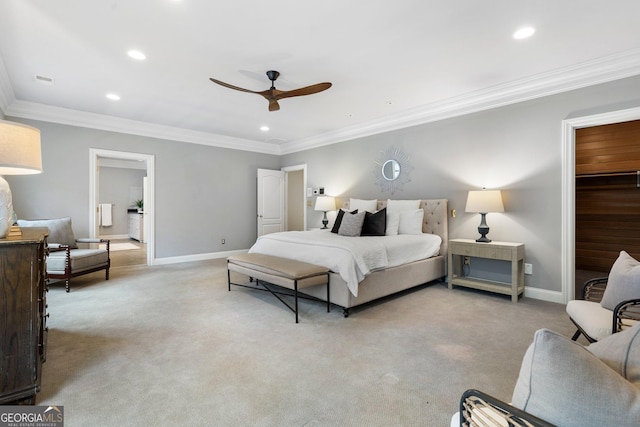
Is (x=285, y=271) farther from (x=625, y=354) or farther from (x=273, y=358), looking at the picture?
(x=625, y=354)

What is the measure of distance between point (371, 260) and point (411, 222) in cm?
145

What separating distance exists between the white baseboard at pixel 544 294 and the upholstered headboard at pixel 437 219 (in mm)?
1070

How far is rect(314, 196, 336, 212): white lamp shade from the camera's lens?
593 cm

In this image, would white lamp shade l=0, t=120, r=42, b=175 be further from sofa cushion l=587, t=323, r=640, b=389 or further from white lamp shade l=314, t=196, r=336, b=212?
white lamp shade l=314, t=196, r=336, b=212

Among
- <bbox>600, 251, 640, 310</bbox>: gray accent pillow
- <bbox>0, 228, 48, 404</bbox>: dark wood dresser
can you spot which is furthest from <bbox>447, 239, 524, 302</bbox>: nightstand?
<bbox>0, 228, 48, 404</bbox>: dark wood dresser

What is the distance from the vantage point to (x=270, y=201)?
23.5ft

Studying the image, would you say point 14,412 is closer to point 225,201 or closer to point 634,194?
point 225,201

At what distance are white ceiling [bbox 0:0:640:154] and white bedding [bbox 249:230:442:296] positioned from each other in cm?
188

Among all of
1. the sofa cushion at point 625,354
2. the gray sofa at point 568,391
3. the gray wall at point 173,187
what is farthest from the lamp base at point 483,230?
the gray wall at point 173,187

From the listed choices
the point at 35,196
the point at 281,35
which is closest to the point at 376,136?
the point at 281,35

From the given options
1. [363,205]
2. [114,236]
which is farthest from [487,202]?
[114,236]

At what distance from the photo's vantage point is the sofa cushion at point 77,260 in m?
3.85

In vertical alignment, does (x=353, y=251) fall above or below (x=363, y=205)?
below

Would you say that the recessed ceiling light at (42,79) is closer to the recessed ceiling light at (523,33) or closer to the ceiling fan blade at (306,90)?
the ceiling fan blade at (306,90)
